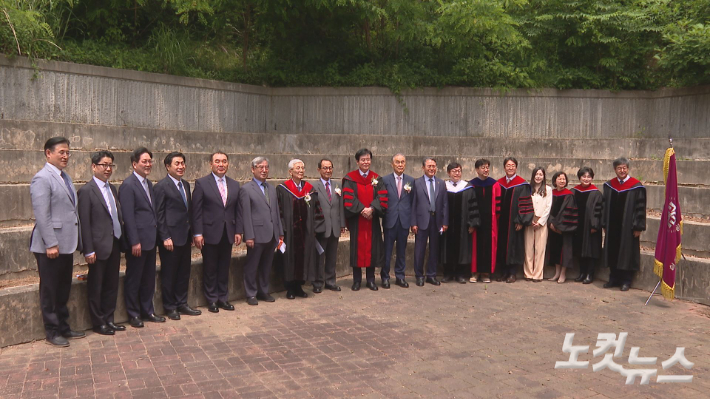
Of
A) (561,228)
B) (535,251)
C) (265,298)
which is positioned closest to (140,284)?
(265,298)

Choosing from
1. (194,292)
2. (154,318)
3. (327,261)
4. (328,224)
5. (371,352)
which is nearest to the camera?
(371,352)

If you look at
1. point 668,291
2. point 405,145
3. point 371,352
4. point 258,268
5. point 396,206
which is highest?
point 405,145

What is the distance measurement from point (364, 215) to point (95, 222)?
366 cm

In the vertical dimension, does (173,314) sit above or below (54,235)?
below

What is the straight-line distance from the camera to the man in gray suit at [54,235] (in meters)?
5.62

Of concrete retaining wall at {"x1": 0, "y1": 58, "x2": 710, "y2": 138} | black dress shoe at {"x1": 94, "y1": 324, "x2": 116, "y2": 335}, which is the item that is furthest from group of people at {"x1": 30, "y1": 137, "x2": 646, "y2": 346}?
concrete retaining wall at {"x1": 0, "y1": 58, "x2": 710, "y2": 138}

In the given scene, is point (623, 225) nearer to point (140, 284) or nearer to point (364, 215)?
point (364, 215)

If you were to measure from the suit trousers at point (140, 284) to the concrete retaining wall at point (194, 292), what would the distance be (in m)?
0.12

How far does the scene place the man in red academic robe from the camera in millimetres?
8531

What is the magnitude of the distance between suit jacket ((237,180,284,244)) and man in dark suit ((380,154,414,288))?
5.99 feet

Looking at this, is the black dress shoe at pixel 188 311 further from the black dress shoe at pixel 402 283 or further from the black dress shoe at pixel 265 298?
the black dress shoe at pixel 402 283

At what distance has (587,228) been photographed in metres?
9.16

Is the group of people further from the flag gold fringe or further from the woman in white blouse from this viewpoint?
the flag gold fringe

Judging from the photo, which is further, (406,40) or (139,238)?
(406,40)
